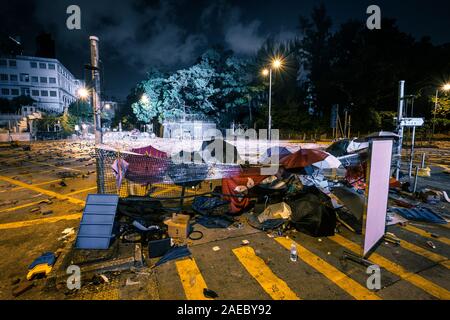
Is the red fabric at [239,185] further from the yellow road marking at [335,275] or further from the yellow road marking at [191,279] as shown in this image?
the yellow road marking at [191,279]

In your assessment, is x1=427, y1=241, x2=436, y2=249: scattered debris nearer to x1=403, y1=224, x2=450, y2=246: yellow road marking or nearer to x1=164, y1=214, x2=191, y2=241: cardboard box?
x1=403, y1=224, x2=450, y2=246: yellow road marking

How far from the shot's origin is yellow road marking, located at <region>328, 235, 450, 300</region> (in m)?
3.49

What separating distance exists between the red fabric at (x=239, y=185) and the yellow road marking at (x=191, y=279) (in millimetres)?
2389

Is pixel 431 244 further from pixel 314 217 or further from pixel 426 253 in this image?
pixel 314 217

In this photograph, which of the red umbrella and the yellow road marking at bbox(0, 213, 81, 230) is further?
the red umbrella

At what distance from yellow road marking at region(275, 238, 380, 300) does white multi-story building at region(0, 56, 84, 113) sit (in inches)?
2845

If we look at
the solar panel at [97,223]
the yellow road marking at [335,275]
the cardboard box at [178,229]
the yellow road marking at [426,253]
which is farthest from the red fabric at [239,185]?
the yellow road marking at [426,253]

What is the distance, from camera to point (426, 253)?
463 centimetres

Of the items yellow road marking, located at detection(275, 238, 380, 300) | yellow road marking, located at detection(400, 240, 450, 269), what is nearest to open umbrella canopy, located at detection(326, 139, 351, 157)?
yellow road marking, located at detection(400, 240, 450, 269)

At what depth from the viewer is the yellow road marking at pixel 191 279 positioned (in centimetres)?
349

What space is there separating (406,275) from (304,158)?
11.7 feet
